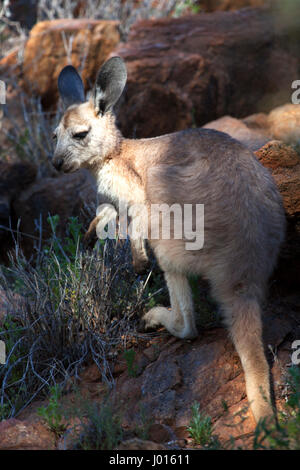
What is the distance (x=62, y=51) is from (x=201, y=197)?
6.03 metres

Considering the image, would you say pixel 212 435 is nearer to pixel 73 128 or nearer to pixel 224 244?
pixel 224 244

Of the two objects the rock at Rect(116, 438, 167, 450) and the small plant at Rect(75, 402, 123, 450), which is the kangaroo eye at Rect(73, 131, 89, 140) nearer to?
the small plant at Rect(75, 402, 123, 450)

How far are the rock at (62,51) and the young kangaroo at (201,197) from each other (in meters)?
4.62

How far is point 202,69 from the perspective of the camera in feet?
22.2

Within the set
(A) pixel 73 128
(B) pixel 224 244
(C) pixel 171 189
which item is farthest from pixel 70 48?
(B) pixel 224 244

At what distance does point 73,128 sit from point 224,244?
1571 millimetres

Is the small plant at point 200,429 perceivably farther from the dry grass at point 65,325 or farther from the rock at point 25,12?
the rock at point 25,12

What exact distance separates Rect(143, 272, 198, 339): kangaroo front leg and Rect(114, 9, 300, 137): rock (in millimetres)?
3485

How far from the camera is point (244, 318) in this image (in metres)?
3.08

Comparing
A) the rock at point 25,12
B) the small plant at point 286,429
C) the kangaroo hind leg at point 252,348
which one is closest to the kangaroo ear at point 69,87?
the kangaroo hind leg at point 252,348

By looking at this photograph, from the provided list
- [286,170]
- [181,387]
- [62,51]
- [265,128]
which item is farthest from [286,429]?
[62,51]

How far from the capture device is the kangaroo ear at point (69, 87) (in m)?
4.29
